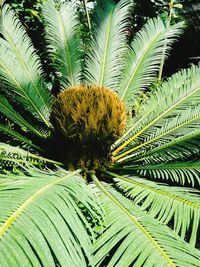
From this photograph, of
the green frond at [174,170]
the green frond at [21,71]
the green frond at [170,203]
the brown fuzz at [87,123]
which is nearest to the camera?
the green frond at [170,203]

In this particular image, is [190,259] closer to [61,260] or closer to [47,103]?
[61,260]

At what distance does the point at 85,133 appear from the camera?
2.52m

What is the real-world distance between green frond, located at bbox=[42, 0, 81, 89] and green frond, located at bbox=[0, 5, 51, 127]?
26 cm

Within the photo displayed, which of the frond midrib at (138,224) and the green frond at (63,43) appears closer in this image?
the frond midrib at (138,224)

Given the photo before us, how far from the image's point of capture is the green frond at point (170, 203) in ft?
5.97

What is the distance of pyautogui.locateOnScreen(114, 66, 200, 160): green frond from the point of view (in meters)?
2.86

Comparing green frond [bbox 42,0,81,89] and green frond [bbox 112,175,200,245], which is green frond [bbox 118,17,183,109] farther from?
green frond [bbox 112,175,200,245]

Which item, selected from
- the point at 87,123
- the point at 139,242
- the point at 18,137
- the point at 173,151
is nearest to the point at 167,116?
the point at 173,151

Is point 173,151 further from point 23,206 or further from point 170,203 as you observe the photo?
point 23,206

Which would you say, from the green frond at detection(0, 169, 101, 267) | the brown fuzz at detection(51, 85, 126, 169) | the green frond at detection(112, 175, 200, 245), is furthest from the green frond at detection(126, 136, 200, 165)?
the green frond at detection(0, 169, 101, 267)

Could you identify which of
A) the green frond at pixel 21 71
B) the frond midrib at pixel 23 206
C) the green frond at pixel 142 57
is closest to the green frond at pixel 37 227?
the frond midrib at pixel 23 206

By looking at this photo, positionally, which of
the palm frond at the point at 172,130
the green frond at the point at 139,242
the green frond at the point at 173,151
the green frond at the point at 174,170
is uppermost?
the palm frond at the point at 172,130

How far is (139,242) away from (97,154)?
1.24 metres

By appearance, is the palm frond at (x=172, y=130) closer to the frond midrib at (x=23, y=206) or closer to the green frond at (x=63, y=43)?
the green frond at (x=63, y=43)
